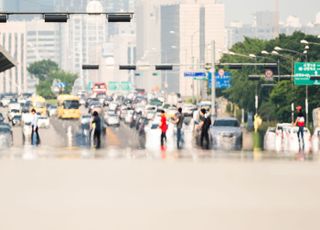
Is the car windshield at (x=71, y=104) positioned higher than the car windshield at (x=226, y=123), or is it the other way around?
the car windshield at (x=226, y=123)

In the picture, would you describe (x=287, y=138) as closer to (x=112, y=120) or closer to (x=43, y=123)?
(x=43, y=123)

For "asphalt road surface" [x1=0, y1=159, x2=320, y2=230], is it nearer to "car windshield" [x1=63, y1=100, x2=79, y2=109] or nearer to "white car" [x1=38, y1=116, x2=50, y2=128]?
"white car" [x1=38, y1=116, x2=50, y2=128]

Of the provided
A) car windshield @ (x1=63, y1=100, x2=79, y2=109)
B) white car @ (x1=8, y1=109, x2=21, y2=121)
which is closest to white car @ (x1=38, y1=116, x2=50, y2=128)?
white car @ (x1=8, y1=109, x2=21, y2=121)

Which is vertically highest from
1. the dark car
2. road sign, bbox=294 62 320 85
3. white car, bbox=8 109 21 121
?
road sign, bbox=294 62 320 85

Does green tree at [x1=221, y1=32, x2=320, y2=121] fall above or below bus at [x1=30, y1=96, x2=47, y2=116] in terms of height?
above

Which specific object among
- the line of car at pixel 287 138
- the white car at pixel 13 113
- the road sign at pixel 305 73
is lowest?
the white car at pixel 13 113

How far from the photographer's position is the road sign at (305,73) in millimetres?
110875

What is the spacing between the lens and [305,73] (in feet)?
367

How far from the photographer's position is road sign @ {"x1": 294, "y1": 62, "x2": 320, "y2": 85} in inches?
4365

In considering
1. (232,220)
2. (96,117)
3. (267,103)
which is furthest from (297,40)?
(232,220)

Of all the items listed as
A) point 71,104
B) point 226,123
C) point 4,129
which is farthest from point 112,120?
point 226,123

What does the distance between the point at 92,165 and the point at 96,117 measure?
14782 millimetres

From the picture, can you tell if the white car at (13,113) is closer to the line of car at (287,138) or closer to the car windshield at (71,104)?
the car windshield at (71,104)

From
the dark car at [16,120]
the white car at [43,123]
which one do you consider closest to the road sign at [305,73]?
the white car at [43,123]
